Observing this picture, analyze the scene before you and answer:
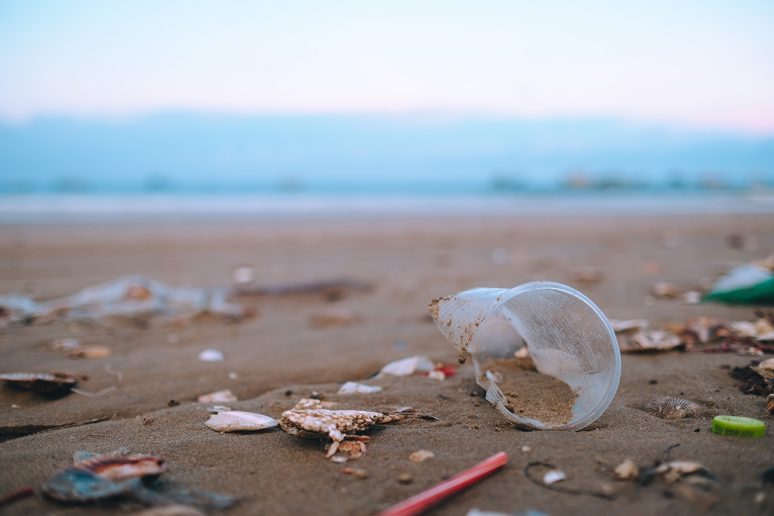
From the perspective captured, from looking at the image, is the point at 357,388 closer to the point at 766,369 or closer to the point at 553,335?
the point at 553,335

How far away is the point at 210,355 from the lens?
3.68m

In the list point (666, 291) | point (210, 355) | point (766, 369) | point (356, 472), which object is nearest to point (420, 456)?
point (356, 472)

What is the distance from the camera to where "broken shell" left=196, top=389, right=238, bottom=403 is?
9.56 ft

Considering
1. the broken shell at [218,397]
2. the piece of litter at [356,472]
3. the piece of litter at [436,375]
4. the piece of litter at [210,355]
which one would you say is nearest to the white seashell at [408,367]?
the piece of litter at [436,375]

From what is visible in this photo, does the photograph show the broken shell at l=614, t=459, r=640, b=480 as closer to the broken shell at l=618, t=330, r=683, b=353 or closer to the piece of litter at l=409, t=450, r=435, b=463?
the piece of litter at l=409, t=450, r=435, b=463

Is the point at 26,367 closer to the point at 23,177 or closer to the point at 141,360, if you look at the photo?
the point at 141,360

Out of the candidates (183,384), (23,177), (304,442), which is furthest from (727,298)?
(23,177)

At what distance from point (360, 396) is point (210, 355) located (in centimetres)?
135

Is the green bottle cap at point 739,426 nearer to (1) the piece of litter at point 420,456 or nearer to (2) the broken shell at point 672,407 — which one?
(2) the broken shell at point 672,407

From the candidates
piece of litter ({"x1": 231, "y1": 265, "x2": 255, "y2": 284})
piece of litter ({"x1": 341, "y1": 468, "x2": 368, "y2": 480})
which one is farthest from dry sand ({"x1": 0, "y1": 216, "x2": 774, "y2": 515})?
piece of litter ({"x1": 231, "y1": 265, "x2": 255, "y2": 284})

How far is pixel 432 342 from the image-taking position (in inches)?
153

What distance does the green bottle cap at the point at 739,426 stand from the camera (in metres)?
2.08

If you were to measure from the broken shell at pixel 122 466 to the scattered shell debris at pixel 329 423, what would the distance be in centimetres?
48

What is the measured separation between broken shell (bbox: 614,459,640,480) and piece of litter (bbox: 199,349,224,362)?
255 cm
